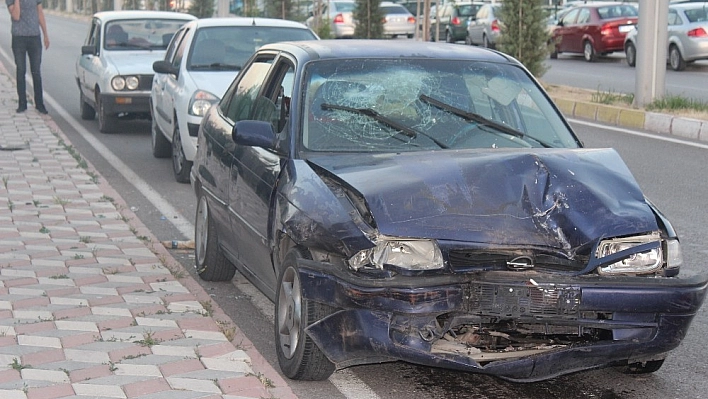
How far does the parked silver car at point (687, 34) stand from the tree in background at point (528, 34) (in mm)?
4451

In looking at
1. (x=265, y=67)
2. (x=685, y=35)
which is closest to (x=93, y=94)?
(x=265, y=67)

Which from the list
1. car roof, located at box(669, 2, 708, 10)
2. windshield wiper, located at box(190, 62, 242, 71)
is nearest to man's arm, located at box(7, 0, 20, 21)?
windshield wiper, located at box(190, 62, 242, 71)

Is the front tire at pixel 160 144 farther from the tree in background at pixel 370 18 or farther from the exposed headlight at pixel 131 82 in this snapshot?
the tree in background at pixel 370 18

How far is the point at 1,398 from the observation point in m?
4.99

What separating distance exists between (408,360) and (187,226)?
16.0 feet

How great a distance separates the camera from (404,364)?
5.78m

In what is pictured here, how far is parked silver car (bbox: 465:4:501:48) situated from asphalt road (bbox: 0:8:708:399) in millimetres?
16098

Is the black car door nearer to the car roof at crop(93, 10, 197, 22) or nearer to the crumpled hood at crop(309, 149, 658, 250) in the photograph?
the crumpled hood at crop(309, 149, 658, 250)

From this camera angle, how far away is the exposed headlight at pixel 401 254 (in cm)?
491

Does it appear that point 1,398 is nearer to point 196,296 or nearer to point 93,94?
point 196,296

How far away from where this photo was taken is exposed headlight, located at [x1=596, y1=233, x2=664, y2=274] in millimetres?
4953

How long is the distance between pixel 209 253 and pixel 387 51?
1.79 metres

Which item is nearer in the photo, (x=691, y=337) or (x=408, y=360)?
(x=408, y=360)

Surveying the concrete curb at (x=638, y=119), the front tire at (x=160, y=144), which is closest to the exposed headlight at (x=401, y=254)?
the front tire at (x=160, y=144)
